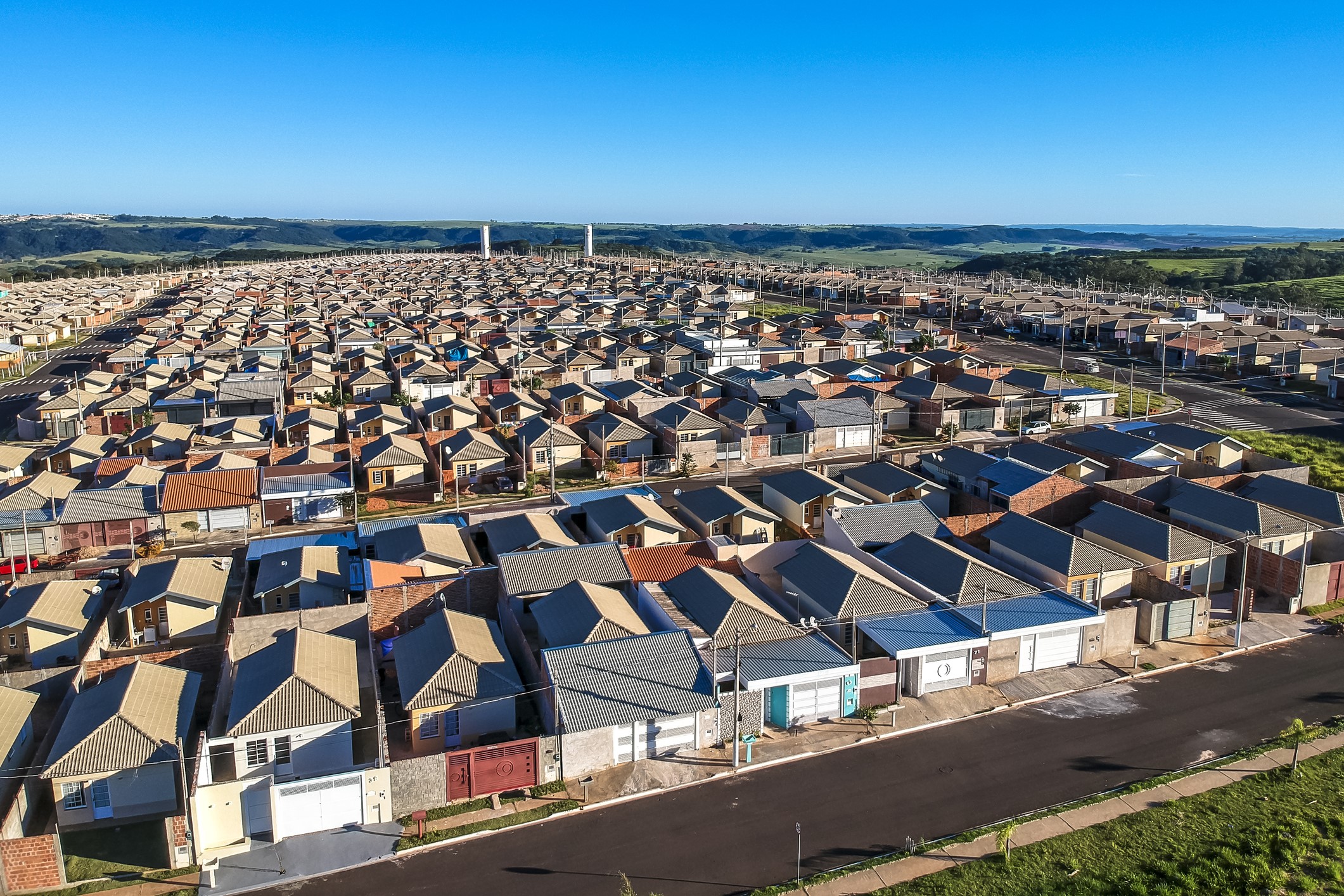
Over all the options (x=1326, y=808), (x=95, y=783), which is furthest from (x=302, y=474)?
(x=1326, y=808)

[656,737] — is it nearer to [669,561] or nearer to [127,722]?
[669,561]

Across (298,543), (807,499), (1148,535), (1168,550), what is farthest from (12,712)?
(1148,535)

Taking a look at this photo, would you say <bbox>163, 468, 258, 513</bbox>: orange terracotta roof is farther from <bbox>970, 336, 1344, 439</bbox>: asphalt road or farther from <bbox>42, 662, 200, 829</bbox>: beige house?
<bbox>970, 336, 1344, 439</bbox>: asphalt road

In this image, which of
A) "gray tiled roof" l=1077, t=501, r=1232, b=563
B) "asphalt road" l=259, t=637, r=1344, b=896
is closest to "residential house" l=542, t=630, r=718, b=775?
"asphalt road" l=259, t=637, r=1344, b=896

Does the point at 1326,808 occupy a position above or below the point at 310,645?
below

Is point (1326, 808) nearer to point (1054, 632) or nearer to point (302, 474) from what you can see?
point (1054, 632)
